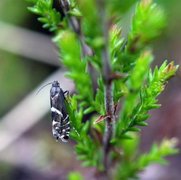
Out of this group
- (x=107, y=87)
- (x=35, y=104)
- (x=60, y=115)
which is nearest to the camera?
(x=107, y=87)

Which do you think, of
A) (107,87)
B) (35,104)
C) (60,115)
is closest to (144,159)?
(60,115)

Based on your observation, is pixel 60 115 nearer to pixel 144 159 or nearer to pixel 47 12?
pixel 47 12

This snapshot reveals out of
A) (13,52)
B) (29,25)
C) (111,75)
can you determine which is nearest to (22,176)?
(13,52)

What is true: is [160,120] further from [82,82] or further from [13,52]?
[82,82]

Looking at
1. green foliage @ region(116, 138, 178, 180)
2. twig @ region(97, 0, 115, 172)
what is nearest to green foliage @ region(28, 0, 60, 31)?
twig @ region(97, 0, 115, 172)

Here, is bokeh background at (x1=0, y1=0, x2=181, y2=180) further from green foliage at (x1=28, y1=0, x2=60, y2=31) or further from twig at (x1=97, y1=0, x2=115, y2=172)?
green foliage at (x1=28, y1=0, x2=60, y2=31)
